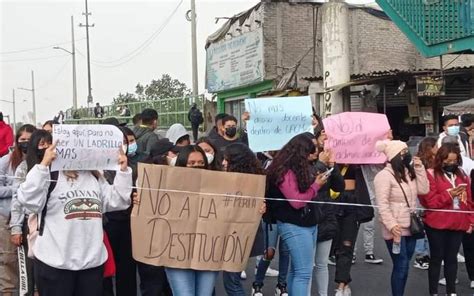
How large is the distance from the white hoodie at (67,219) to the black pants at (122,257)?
1.26m

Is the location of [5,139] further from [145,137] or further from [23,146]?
[23,146]

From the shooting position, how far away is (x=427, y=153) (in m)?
6.45

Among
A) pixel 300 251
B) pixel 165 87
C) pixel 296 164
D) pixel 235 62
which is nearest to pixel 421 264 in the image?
pixel 300 251

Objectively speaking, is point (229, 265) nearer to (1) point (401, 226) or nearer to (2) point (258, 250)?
(2) point (258, 250)

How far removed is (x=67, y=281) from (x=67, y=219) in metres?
0.38

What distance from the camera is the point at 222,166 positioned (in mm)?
5383

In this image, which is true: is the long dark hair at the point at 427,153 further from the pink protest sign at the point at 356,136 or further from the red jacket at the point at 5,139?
the red jacket at the point at 5,139

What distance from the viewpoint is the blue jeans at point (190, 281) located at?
15.3 feet

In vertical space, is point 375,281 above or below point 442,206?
below

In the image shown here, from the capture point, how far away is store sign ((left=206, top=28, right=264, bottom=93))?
23312 mm

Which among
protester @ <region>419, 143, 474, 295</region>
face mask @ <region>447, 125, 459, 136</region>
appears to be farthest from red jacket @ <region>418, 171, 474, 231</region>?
face mask @ <region>447, 125, 459, 136</region>

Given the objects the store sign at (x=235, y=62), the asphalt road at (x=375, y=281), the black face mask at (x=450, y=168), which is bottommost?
the asphalt road at (x=375, y=281)

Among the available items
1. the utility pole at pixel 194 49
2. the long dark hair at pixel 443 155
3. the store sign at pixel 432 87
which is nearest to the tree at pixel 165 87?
the utility pole at pixel 194 49

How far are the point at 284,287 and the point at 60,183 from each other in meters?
3.10
